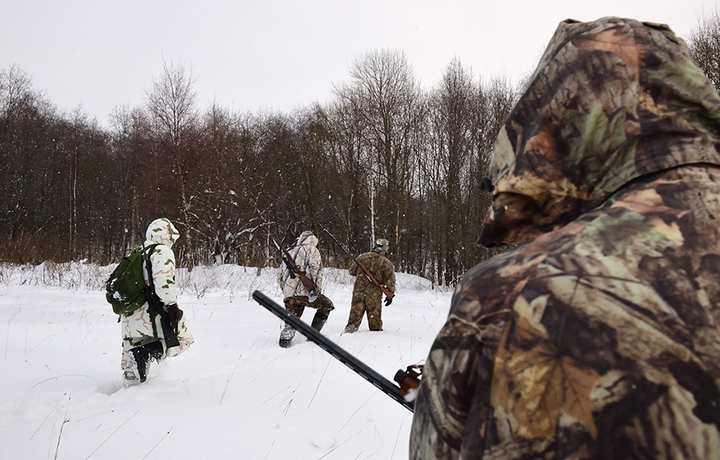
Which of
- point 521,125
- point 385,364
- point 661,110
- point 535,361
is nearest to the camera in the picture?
point 535,361

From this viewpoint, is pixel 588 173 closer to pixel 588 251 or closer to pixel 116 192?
pixel 588 251

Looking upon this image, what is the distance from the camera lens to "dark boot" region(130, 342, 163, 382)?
14.6 ft

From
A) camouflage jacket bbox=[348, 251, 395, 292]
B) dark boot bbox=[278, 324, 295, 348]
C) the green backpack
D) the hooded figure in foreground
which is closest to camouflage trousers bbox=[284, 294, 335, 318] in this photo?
dark boot bbox=[278, 324, 295, 348]

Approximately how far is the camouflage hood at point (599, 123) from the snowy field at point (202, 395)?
8.61ft

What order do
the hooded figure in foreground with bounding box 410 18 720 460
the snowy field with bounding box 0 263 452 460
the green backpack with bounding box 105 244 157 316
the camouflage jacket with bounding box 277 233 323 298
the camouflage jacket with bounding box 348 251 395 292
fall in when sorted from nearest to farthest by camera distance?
1. the hooded figure in foreground with bounding box 410 18 720 460
2. the snowy field with bounding box 0 263 452 460
3. the green backpack with bounding box 105 244 157 316
4. the camouflage jacket with bounding box 277 233 323 298
5. the camouflage jacket with bounding box 348 251 395 292

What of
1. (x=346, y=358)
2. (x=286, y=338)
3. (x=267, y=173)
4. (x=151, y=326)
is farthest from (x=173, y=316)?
(x=267, y=173)

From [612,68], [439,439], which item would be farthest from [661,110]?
[439,439]

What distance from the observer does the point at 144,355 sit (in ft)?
14.7

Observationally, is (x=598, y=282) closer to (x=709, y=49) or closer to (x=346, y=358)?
(x=346, y=358)

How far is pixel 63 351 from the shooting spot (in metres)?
5.77

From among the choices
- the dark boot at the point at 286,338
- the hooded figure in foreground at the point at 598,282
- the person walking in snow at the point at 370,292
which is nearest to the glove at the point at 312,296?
the dark boot at the point at 286,338

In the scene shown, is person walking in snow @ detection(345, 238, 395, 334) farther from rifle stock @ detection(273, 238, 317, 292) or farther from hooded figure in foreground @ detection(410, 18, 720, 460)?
hooded figure in foreground @ detection(410, 18, 720, 460)

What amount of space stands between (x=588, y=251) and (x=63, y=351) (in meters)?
6.72

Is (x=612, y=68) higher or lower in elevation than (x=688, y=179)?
higher
